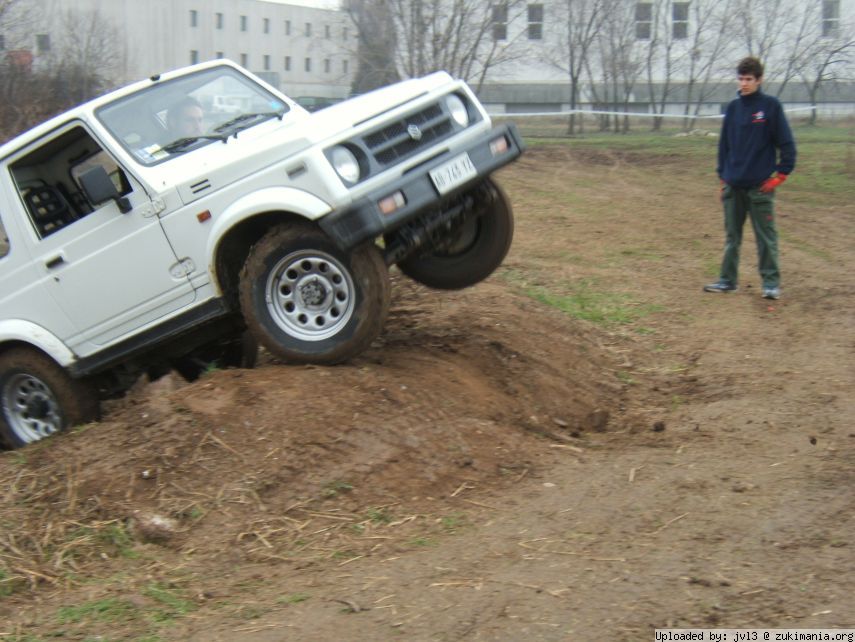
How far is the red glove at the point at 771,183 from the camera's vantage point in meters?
9.16

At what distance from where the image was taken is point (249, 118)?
24.0 feet

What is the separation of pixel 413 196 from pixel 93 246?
7.08ft

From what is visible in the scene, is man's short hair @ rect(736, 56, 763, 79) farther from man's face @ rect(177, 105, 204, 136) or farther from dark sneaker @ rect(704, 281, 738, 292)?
man's face @ rect(177, 105, 204, 136)

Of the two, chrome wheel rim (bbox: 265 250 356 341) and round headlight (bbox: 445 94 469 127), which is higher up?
round headlight (bbox: 445 94 469 127)

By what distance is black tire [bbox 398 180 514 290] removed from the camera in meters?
7.36

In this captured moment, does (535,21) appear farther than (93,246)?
Yes

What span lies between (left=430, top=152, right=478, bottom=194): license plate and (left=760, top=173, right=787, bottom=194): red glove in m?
3.78

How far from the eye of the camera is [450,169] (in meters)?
6.38

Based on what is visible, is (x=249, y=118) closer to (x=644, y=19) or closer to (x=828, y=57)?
(x=828, y=57)

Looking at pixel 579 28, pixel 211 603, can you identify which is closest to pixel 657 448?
pixel 211 603

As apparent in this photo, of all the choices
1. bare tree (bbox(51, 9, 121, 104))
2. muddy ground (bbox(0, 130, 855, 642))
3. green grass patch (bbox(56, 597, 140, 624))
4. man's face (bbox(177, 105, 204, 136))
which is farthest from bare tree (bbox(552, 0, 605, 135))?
Result: green grass patch (bbox(56, 597, 140, 624))

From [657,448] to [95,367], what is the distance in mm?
3663

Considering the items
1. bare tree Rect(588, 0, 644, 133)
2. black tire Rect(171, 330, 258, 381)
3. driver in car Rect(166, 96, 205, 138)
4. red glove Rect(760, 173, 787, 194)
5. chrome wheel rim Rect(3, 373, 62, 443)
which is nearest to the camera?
driver in car Rect(166, 96, 205, 138)

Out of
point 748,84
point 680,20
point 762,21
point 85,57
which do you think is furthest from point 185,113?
point 680,20
